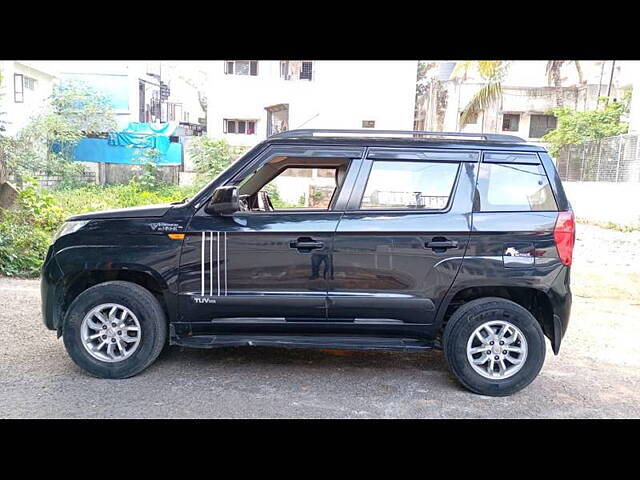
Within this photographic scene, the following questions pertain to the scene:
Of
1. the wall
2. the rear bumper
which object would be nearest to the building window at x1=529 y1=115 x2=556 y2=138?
the wall

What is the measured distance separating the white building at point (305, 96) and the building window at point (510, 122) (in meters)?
8.12

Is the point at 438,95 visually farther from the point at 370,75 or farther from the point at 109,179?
the point at 109,179

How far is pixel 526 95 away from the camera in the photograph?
72.7 feet

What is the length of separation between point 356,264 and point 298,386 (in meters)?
1.12

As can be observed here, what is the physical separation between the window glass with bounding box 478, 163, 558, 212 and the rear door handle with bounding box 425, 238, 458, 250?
37 cm

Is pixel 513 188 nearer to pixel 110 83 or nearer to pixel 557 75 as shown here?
pixel 557 75

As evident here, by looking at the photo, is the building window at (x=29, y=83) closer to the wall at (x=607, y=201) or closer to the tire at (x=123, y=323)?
the wall at (x=607, y=201)

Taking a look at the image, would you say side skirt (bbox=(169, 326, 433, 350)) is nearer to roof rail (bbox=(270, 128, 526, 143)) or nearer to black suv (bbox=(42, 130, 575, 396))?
black suv (bbox=(42, 130, 575, 396))

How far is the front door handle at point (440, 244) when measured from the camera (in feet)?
14.1

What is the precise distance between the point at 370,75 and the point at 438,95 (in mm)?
9549

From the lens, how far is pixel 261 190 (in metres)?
5.30

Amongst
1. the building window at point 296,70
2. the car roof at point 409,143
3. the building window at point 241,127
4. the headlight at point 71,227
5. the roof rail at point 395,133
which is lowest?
the headlight at point 71,227

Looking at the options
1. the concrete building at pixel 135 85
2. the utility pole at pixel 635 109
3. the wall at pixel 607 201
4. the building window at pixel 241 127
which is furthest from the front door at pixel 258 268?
the utility pole at pixel 635 109

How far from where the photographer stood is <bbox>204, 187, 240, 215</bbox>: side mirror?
4293 mm
